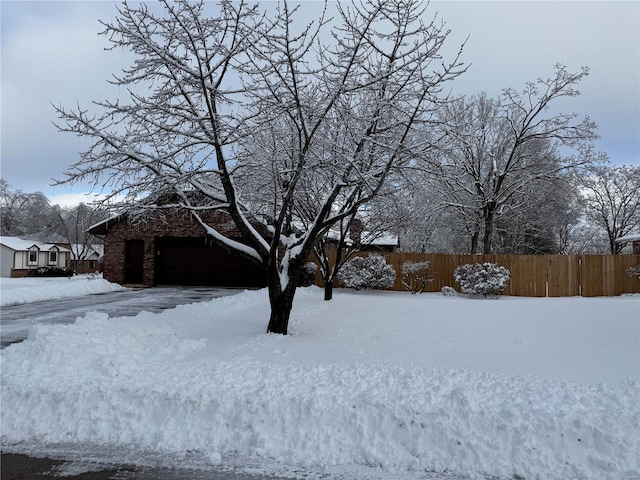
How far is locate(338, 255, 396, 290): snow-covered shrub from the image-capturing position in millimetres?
16750

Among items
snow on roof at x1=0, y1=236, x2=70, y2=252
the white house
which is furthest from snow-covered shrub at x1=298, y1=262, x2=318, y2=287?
snow on roof at x1=0, y1=236, x2=70, y2=252

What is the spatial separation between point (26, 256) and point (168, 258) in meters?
25.2

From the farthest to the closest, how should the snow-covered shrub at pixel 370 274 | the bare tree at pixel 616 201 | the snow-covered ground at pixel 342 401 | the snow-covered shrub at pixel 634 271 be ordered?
the bare tree at pixel 616 201, the snow-covered shrub at pixel 370 274, the snow-covered shrub at pixel 634 271, the snow-covered ground at pixel 342 401

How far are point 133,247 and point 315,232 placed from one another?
16851mm

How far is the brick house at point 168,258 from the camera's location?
20.6m

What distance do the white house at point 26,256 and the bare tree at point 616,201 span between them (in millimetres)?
42424

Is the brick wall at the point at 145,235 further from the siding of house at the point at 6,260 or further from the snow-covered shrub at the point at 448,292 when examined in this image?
the siding of house at the point at 6,260

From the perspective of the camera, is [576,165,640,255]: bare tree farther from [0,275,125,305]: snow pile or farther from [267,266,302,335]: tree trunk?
[0,275,125,305]: snow pile

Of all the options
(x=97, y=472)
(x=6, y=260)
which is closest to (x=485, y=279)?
(x=97, y=472)

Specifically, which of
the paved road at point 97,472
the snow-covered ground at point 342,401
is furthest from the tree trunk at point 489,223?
the paved road at point 97,472

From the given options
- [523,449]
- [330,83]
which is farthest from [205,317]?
[523,449]

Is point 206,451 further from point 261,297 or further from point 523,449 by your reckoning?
point 261,297

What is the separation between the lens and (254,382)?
4988 mm

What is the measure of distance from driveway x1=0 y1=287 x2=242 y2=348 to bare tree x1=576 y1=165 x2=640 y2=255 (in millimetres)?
23353
